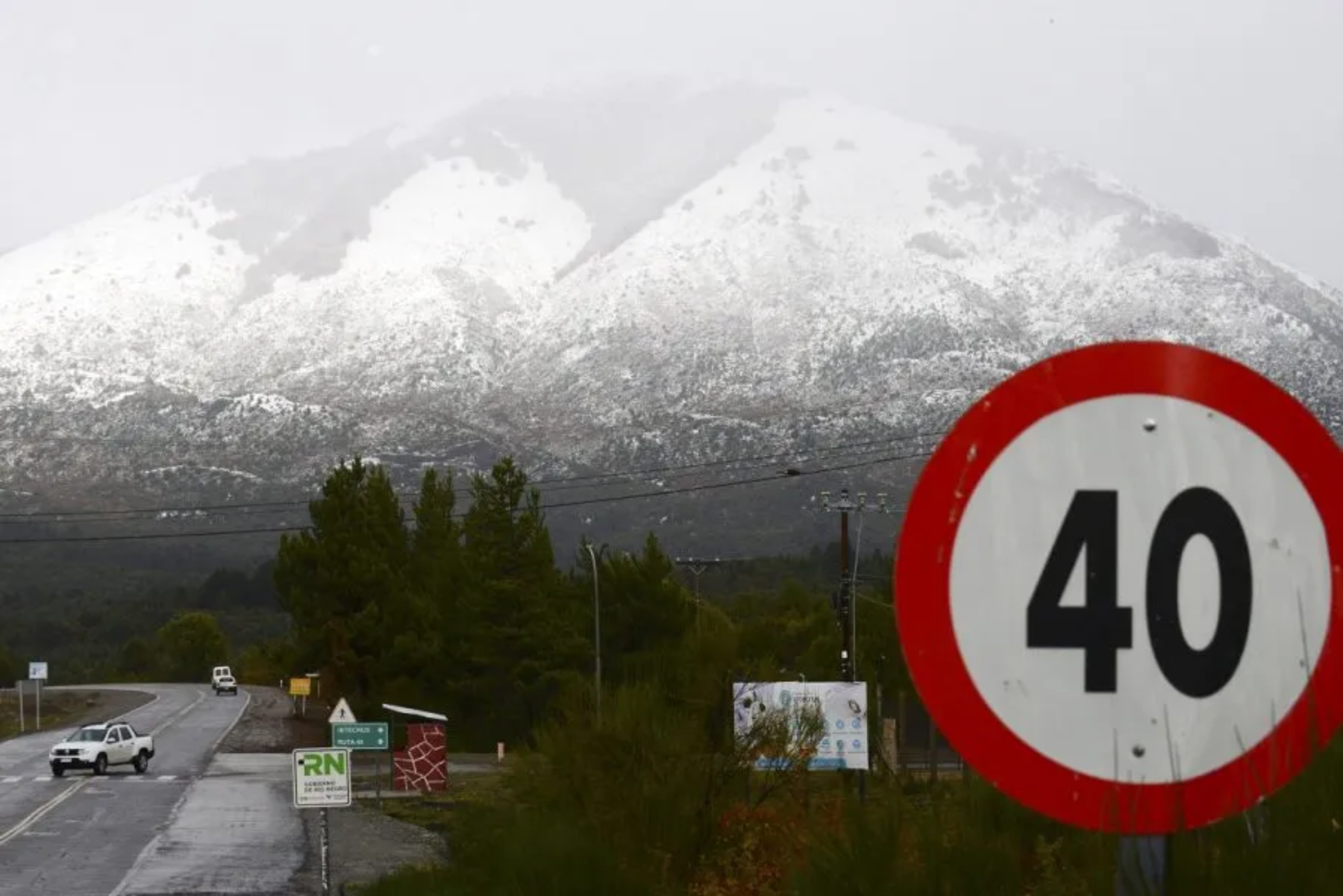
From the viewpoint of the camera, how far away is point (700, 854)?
12.8m

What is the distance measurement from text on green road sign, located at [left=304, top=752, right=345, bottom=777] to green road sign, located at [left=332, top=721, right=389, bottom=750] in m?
14.7

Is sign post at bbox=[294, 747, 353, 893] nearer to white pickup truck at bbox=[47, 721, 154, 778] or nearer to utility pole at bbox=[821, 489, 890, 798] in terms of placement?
utility pole at bbox=[821, 489, 890, 798]

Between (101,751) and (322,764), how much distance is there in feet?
126

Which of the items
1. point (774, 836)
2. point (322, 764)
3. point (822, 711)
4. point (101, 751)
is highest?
point (822, 711)

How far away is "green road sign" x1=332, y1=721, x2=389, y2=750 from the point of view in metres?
36.0

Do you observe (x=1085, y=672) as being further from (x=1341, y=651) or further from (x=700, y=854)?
(x=700, y=854)

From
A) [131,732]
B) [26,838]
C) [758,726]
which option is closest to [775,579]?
[131,732]

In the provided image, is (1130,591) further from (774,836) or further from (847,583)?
(847,583)

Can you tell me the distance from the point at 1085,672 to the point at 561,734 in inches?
463

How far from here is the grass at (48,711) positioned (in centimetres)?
9294

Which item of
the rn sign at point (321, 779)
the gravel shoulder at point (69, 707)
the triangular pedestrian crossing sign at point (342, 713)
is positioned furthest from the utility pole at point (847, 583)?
the gravel shoulder at point (69, 707)

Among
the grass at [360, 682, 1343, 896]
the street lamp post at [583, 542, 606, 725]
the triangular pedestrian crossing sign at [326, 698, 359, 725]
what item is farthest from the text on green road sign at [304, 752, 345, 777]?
the triangular pedestrian crossing sign at [326, 698, 359, 725]

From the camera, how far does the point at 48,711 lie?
108 m

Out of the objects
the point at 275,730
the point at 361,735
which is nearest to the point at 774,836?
the point at 361,735
